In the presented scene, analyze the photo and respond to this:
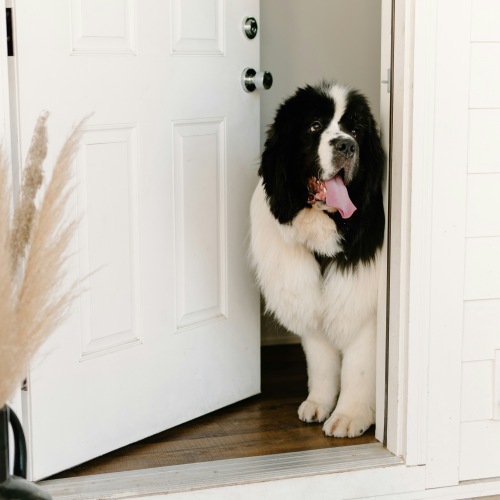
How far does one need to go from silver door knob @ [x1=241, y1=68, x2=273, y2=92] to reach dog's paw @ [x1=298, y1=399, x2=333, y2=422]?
96 centimetres

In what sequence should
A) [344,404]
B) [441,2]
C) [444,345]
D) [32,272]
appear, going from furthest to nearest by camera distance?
[344,404] → [444,345] → [441,2] → [32,272]

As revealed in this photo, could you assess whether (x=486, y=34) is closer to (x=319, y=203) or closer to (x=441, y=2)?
(x=441, y=2)

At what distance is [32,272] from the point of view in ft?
3.75

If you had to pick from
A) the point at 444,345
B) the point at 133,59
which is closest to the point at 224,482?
the point at 444,345

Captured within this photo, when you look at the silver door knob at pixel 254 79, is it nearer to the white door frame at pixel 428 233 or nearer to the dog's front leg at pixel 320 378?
the white door frame at pixel 428 233

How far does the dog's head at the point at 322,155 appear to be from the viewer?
7.81 feet

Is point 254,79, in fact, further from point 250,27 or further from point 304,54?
point 304,54

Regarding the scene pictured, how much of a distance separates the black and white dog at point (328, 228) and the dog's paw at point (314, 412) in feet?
0.21

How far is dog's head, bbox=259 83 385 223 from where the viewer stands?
7.81ft

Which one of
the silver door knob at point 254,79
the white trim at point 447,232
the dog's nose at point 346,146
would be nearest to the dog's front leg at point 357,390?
the white trim at point 447,232

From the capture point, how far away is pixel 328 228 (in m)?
2.44

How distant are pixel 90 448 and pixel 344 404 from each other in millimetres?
737

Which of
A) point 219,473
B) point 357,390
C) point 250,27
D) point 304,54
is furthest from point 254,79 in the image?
point 219,473

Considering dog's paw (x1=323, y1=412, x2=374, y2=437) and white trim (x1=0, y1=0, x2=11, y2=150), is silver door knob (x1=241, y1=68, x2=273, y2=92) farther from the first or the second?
dog's paw (x1=323, y1=412, x2=374, y2=437)
